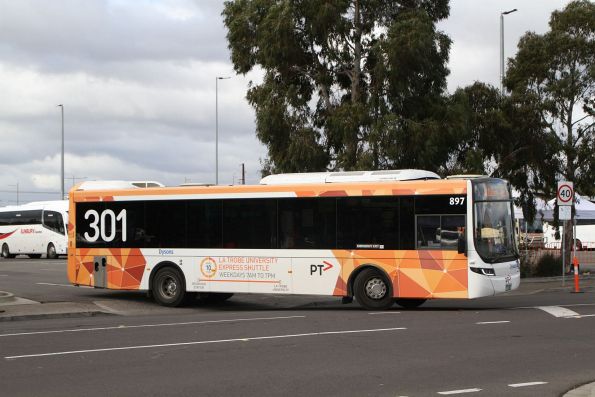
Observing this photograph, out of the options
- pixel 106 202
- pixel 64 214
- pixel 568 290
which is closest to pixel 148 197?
pixel 106 202

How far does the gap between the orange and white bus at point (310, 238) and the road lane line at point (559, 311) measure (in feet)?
2.83

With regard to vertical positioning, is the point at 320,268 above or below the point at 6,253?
above

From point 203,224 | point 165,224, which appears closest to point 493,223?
point 203,224

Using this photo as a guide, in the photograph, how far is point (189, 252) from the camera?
66.1 ft

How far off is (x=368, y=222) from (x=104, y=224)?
22.5 ft

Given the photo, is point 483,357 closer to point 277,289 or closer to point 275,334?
point 275,334

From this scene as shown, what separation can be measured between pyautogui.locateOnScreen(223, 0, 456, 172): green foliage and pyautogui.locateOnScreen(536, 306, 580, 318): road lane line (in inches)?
367

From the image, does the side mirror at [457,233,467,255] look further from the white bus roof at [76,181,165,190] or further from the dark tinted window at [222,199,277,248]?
the white bus roof at [76,181,165,190]

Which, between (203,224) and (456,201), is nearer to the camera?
(456,201)

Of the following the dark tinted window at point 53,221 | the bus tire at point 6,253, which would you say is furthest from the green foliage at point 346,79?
the bus tire at point 6,253

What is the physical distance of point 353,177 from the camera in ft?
62.2

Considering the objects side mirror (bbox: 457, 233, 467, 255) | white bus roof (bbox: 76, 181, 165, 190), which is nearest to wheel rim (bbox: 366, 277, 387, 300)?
side mirror (bbox: 457, 233, 467, 255)

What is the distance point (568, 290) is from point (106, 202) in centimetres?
1373

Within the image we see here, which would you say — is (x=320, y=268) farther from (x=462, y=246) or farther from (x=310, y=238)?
(x=462, y=246)
